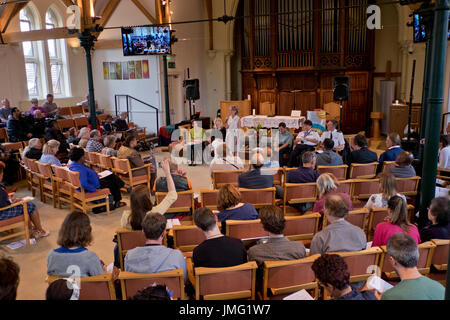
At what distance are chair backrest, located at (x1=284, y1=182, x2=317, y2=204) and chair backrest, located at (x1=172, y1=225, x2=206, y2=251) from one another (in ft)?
5.59

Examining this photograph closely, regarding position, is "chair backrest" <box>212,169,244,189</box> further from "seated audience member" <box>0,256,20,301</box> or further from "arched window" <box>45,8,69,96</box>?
"arched window" <box>45,8,69,96</box>

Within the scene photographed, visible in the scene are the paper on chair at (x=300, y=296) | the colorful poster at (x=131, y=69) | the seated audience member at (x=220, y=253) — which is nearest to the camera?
the paper on chair at (x=300, y=296)

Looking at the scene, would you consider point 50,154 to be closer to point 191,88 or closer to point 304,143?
point 304,143

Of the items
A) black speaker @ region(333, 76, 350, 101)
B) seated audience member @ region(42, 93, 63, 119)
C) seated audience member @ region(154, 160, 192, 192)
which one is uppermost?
black speaker @ region(333, 76, 350, 101)

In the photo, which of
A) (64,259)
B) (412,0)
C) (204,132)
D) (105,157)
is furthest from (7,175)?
(412,0)

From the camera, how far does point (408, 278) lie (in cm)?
257

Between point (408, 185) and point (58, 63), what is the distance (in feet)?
36.6

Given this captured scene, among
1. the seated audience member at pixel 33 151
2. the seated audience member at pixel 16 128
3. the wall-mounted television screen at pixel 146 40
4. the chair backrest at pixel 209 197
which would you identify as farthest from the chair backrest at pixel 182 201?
the wall-mounted television screen at pixel 146 40

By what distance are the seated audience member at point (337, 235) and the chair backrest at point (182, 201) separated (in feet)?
6.34

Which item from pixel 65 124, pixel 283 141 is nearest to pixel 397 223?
pixel 283 141

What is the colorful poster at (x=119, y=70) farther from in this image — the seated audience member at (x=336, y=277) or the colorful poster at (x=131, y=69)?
the seated audience member at (x=336, y=277)

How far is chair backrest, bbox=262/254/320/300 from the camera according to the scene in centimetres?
300

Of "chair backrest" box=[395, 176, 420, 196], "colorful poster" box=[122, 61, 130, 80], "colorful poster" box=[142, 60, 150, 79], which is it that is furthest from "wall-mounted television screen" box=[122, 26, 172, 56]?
"chair backrest" box=[395, 176, 420, 196]

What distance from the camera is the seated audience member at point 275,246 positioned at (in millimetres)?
3201
